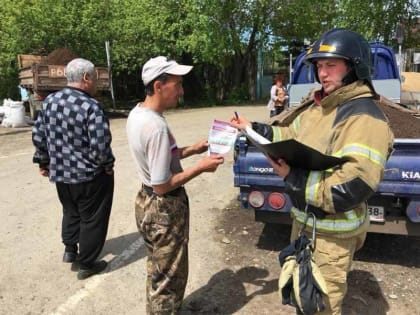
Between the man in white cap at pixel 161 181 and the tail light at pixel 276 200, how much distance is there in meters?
1.13

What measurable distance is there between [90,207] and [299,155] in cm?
240

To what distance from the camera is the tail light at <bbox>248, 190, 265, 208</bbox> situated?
3734 mm

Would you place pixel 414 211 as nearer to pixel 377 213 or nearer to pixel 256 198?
pixel 377 213

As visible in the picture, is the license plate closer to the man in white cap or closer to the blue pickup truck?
the blue pickup truck

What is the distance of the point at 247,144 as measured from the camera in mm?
3676

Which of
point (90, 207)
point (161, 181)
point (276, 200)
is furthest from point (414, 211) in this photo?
point (90, 207)

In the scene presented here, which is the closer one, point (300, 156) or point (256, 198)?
point (300, 156)

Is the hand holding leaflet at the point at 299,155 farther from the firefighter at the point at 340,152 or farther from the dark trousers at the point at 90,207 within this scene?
the dark trousers at the point at 90,207

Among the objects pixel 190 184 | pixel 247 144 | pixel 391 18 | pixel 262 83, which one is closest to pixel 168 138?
pixel 247 144

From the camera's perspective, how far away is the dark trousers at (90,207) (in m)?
3.68

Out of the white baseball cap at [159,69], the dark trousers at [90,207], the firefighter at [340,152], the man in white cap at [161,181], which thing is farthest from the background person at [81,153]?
the firefighter at [340,152]

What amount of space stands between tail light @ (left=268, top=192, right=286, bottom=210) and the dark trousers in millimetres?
1438

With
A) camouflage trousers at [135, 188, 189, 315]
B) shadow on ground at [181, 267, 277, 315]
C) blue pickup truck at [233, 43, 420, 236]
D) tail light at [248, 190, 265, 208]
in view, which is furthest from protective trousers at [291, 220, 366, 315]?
tail light at [248, 190, 265, 208]

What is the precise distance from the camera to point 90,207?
373 centimetres
